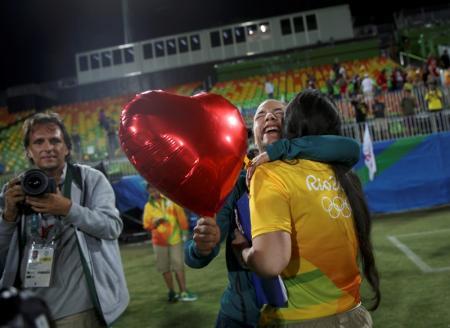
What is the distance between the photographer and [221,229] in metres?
2.01

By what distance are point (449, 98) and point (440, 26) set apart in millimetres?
15465

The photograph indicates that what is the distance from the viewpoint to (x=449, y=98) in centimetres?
1294

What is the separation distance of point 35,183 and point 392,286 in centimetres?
445

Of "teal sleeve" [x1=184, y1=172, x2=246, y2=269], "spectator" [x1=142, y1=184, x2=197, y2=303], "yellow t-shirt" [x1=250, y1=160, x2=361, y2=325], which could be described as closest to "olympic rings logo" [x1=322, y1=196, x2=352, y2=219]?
"yellow t-shirt" [x1=250, y1=160, x2=361, y2=325]

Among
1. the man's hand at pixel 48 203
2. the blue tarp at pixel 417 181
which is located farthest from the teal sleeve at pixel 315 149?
the blue tarp at pixel 417 181

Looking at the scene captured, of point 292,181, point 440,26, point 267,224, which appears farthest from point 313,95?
point 440,26

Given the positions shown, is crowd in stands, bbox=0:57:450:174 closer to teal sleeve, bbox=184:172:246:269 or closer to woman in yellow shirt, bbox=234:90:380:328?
teal sleeve, bbox=184:172:246:269

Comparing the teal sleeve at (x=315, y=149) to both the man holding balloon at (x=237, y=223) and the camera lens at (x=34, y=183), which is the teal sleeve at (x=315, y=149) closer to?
the man holding balloon at (x=237, y=223)

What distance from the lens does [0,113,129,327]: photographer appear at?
217cm

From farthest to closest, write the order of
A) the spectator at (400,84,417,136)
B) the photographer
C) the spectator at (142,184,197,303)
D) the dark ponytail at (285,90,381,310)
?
1. the spectator at (400,84,417,136)
2. the spectator at (142,184,197,303)
3. the photographer
4. the dark ponytail at (285,90,381,310)

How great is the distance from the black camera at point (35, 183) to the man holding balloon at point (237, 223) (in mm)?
702

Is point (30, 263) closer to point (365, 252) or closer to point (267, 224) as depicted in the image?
point (267, 224)

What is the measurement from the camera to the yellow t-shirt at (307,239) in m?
1.62

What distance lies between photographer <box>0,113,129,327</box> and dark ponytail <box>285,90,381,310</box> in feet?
3.78
